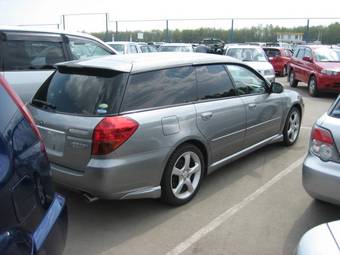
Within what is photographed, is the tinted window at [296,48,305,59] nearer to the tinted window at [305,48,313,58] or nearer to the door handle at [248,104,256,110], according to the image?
the tinted window at [305,48,313,58]

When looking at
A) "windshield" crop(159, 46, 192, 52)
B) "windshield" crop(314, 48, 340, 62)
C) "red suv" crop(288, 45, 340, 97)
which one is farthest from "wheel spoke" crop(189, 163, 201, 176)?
"windshield" crop(159, 46, 192, 52)

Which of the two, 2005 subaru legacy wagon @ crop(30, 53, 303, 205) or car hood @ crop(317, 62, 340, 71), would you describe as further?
car hood @ crop(317, 62, 340, 71)

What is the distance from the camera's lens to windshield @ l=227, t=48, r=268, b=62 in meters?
13.6

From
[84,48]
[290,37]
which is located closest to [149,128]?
[84,48]

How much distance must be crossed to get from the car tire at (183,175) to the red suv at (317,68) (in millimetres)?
8690

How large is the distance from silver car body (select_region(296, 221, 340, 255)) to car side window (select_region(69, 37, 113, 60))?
17.0 ft

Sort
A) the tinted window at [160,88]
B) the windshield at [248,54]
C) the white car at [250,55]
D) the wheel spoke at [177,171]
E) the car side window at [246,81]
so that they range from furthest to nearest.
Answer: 1. the windshield at [248,54]
2. the white car at [250,55]
3. the car side window at [246,81]
4. the wheel spoke at [177,171]
5. the tinted window at [160,88]

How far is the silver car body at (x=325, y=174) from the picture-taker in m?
3.32

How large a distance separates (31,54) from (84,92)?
2.83m

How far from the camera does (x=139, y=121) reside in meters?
3.55

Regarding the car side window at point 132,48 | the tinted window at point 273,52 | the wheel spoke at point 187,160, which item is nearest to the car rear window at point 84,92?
the wheel spoke at point 187,160

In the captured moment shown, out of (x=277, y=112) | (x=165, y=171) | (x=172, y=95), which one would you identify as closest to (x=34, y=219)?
(x=165, y=171)

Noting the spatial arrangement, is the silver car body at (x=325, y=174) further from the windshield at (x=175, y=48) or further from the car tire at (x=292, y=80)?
the windshield at (x=175, y=48)

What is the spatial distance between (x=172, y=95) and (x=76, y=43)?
10.7 ft
